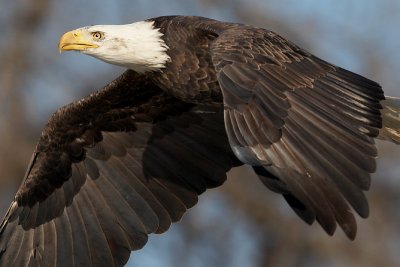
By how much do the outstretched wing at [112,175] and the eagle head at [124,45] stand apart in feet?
1.68

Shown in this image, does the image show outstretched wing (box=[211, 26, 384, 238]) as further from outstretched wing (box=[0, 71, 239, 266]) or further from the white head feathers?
outstretched wing (box=[0, 71, 239, 266])

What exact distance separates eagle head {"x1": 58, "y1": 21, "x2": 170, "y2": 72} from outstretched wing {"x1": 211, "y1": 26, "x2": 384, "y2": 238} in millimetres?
663

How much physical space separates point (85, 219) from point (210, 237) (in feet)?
24.3

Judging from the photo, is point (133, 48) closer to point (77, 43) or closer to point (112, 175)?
point (77, 43)

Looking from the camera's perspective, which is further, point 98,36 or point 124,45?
point 98,36

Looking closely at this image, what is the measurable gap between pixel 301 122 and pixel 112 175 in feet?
8.62

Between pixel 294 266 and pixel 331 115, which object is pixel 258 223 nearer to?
pixel 294 266

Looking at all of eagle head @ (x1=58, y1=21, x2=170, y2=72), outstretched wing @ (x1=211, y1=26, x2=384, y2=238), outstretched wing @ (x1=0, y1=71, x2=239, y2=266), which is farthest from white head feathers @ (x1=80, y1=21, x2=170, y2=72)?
outstretched wing @ (x1=211, y1=26, x2=384, y2=238)

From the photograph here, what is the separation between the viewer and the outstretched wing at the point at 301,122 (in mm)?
10320

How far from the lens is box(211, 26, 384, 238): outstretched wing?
1032 cm

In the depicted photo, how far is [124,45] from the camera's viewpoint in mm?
12078

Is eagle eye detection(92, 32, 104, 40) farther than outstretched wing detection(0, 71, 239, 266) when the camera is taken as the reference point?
No

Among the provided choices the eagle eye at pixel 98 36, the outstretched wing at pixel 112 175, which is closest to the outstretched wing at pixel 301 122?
the eagle eye at pixel 98 36

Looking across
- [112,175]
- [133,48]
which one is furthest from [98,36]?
[112,175]
